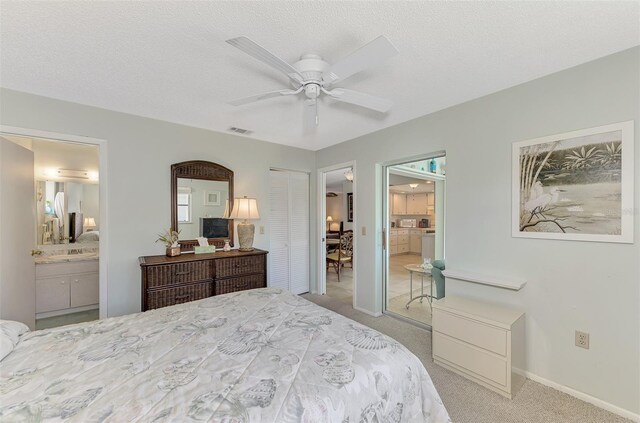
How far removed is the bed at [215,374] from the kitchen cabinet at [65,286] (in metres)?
2.51

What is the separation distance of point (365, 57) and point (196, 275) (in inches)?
100

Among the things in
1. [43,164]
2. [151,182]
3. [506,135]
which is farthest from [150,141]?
[506,135]

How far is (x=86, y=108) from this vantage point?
2.56m

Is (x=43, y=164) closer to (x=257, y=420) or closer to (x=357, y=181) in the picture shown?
(x=357, y=181)

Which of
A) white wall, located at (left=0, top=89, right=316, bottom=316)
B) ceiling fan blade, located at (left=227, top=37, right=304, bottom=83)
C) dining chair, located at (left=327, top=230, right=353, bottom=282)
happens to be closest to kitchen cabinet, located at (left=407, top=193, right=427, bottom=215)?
dining chair, located at (left=327, top=230, right=353, bottom=282)

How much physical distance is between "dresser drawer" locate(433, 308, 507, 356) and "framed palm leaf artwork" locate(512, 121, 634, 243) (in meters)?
0.82

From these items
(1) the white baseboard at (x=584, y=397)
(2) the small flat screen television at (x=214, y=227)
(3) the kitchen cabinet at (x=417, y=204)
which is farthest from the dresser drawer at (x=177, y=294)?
(3) the kitchen cabinet at (x=417, y=204)

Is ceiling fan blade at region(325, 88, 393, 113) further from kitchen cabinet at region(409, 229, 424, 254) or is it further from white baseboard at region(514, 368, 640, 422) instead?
kitchen cabinet at region(409, 229, 424, 254)

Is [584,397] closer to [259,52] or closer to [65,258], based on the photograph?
[259,52]

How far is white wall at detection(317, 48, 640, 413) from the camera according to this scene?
1.75 metres

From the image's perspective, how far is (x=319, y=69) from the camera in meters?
1.68

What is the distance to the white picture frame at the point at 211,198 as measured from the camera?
3316 mm

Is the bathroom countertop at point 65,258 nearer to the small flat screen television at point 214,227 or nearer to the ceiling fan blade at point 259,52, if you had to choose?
the small flat screen television at point 214,227

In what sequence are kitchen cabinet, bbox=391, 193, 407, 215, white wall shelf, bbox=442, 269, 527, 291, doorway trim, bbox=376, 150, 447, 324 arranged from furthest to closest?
1. kitchen cabinet, bbox=391, 193, 407, 215
2. doorway trim, bbox=376, 150, 447, 324
3. white wall shelf, bbox=442, 269, 527, 291
